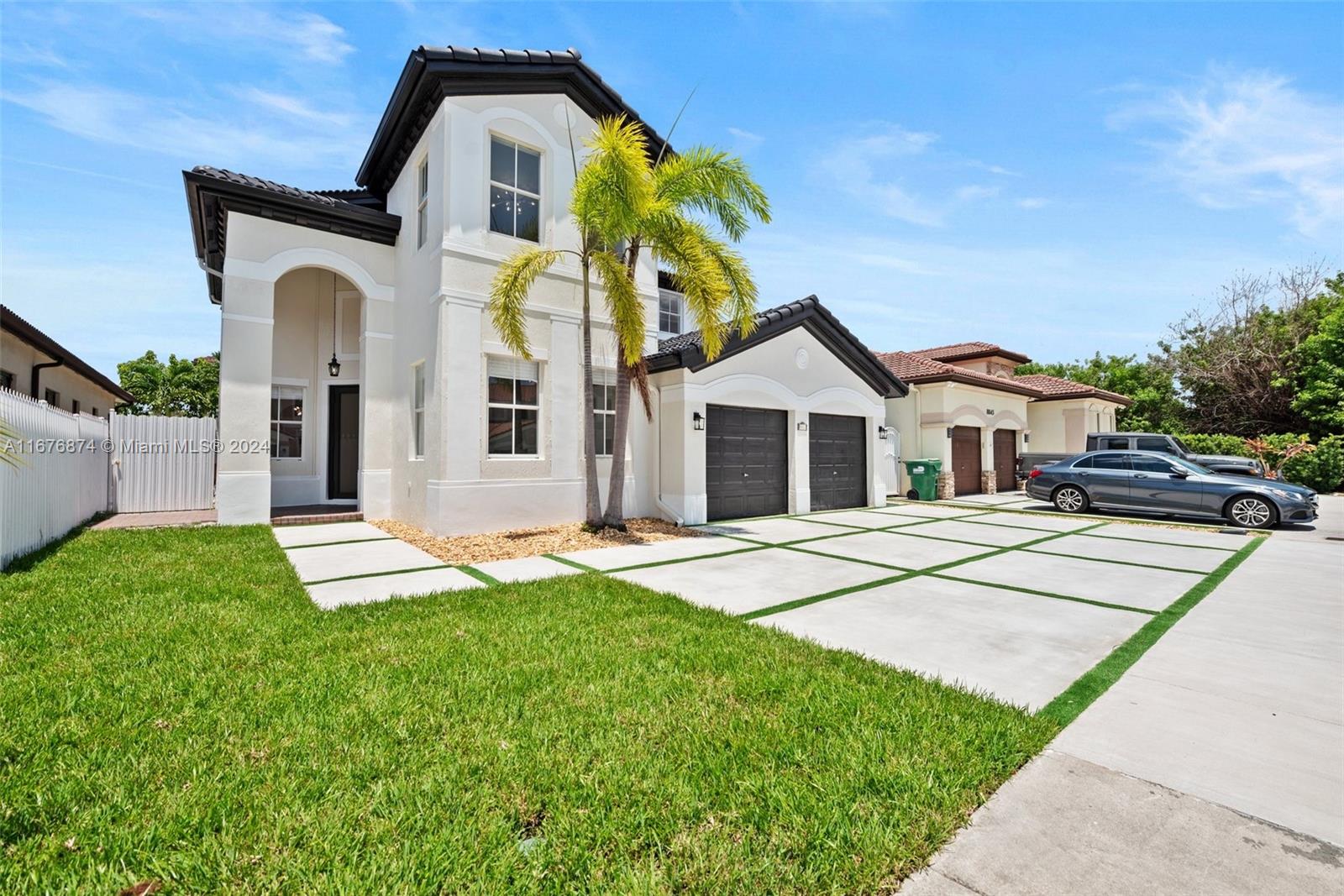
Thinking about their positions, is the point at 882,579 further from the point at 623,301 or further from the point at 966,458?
the point at 966,458

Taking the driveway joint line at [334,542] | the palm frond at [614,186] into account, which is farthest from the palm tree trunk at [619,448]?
the driveway joint line at [334,542]

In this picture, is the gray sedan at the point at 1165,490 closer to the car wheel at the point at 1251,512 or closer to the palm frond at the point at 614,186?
the car wheel at the point at 1251,512

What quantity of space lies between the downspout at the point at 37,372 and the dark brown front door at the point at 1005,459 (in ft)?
92.4

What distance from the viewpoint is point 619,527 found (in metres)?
9.75

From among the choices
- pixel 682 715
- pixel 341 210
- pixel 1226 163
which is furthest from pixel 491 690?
pixel 1226 163

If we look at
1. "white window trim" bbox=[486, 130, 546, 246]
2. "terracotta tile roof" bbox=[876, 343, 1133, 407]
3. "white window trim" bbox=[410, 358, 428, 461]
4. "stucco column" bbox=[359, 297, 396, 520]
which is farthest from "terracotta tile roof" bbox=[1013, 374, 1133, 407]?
"stucco column" bbox=[359, 297, 396, 520]

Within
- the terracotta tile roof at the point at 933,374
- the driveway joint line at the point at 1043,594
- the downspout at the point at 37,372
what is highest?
the terracotta tile roof at the point at 933,374

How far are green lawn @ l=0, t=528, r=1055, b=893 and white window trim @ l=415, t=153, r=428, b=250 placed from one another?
785cm

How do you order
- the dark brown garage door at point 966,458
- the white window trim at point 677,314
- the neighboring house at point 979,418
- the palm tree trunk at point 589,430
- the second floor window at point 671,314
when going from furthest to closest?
1. the second floor window at point 671,314
2. the white window trim at point 677,314
3. the dark brown garage door at point 966,458
4. the neighboring house at point 979,418
5. the palm tree trunk at point 589,430

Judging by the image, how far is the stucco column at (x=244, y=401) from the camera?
959 cm

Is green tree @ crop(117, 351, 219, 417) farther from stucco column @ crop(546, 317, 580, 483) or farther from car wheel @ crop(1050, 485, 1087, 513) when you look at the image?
car wheel @ crop(1050, 485, 1087, 513)

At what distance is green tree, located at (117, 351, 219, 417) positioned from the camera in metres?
26.2

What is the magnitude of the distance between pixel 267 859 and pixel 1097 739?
378 cm

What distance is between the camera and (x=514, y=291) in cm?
862
